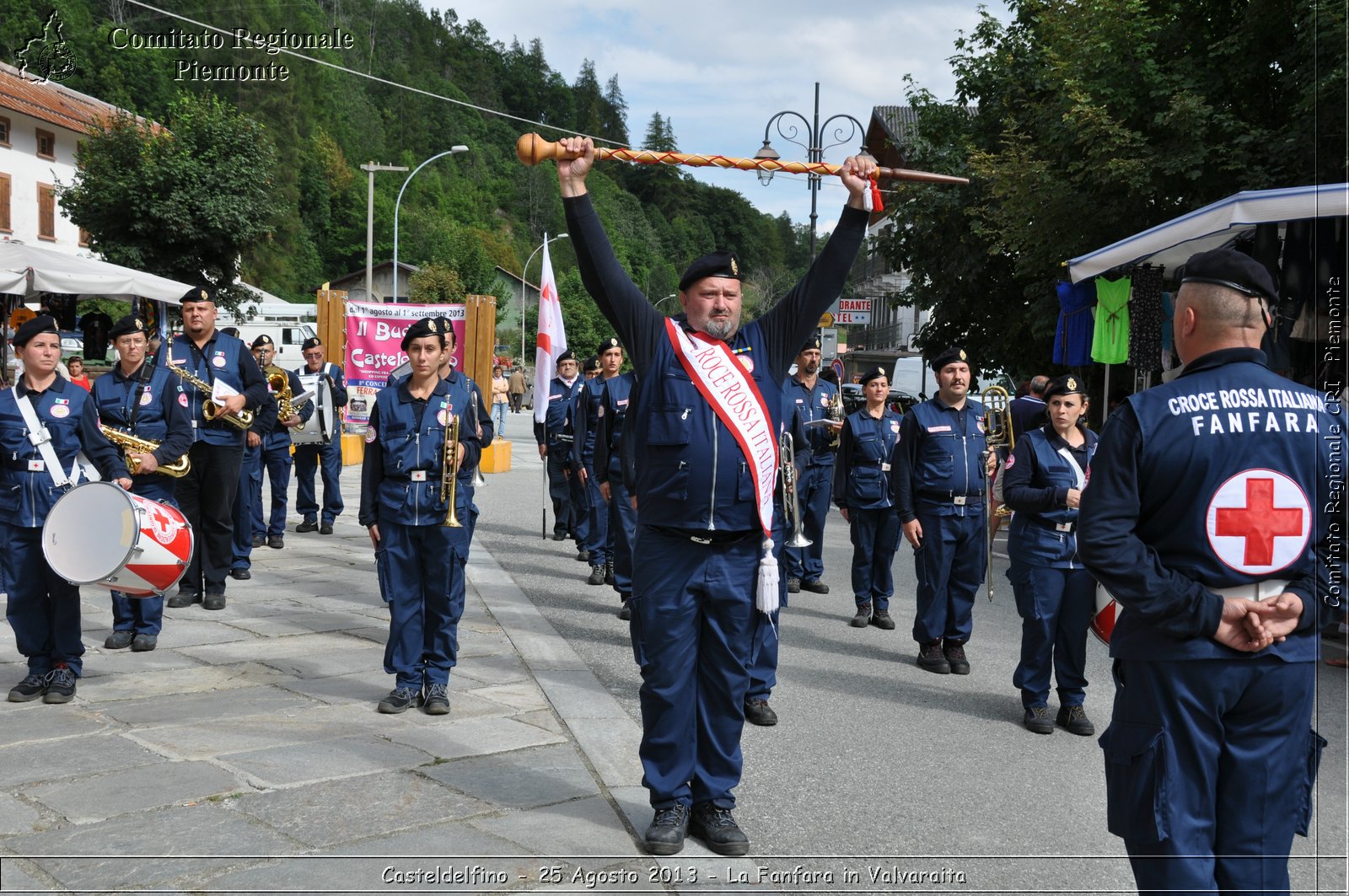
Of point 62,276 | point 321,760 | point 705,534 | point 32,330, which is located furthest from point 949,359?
point 62,276

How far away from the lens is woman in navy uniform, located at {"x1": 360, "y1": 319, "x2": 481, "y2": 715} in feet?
20.9

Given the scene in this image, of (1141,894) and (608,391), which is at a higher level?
(608,391)

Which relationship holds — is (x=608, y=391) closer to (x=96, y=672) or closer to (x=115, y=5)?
(x=96, y=672)

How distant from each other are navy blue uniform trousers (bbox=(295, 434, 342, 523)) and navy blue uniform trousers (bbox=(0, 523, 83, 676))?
714 cm

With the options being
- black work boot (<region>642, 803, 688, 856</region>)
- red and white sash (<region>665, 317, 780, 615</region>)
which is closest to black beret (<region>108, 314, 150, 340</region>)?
red and white sash (<region>665, 317, 780, 615</region>)

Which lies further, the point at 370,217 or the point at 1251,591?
the point at 370,217

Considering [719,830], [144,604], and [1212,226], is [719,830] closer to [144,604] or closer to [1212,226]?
[144,604]

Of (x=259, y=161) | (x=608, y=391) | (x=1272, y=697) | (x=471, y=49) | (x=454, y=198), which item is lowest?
(x=1272, y=697)

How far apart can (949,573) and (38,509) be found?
5.37 m

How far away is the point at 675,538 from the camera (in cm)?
463

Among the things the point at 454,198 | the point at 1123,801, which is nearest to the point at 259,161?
the point at 1123,801

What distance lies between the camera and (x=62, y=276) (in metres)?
12.2

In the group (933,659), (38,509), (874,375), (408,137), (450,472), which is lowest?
(933,659)

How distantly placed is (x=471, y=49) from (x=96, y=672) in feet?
358
